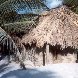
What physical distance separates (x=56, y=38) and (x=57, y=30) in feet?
1.59

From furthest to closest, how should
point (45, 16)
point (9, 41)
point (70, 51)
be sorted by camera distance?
point (45, 16) → point (70, 51) → point (9, 41)

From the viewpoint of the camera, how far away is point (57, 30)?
48.9 ft

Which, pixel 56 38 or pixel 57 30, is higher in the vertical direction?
pixel 57 30

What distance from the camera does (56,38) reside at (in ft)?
47.9

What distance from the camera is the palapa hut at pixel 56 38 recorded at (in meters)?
Answer: 14.7

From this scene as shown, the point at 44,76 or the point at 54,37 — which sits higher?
the point at 54,37

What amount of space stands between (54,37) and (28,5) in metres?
1.91

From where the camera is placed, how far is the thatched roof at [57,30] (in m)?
14.6

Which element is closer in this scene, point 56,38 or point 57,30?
point 56,38

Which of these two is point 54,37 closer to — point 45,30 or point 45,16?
point 45,30

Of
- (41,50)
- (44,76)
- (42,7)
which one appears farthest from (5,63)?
(44,76)

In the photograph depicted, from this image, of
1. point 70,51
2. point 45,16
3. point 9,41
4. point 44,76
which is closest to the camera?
point 44,76

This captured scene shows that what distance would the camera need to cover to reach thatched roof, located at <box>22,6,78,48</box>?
48.0 feet

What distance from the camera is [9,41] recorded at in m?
13.8
